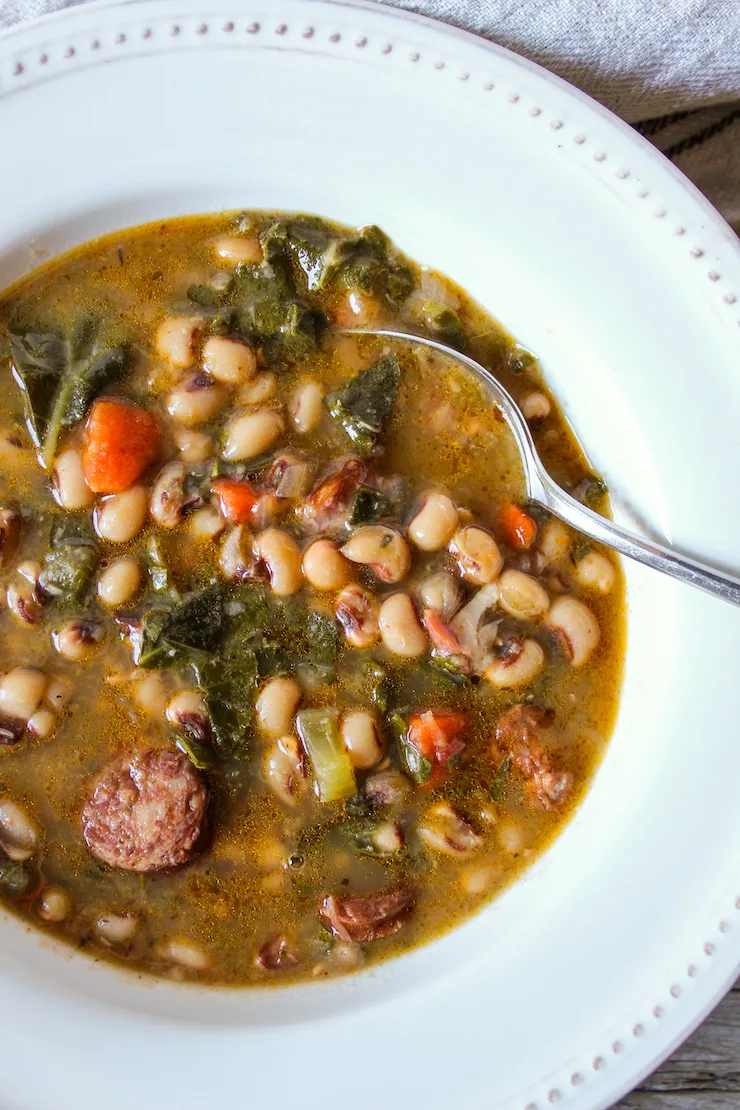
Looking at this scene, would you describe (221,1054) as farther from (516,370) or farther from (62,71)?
(62,71)

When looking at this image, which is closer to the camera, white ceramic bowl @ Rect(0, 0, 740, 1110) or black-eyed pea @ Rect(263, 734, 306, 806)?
white ceramic bowl @ Rect(0, 0, 740, 1110)

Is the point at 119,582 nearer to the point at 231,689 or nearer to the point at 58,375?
the point at 231,689

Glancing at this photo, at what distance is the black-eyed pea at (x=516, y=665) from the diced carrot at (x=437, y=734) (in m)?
0.18

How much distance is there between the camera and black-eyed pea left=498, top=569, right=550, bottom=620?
282 cm

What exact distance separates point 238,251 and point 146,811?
177 centimetres


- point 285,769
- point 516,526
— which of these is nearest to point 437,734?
point 285,769

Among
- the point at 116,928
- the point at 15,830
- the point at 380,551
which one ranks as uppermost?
the point at 380,551

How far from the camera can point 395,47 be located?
2.57 metres

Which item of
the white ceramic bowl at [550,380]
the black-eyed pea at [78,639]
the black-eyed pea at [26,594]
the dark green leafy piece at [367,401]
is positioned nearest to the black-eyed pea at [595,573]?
the white ceramic bowl at [550,380]

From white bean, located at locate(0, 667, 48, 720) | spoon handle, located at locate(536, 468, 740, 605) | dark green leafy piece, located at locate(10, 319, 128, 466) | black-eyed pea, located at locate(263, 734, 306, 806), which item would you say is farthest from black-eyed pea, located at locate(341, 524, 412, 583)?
white bean, located at locate(0, 667, 48, 720)

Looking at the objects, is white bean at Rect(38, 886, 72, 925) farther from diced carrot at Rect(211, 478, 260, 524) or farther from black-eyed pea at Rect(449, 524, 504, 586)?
black-eyed pea at Rect(449, 524, 504, 586)

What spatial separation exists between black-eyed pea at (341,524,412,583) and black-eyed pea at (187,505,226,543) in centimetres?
40

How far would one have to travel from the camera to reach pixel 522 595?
282 centimetres

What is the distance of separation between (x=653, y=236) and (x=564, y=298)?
1.01ft
